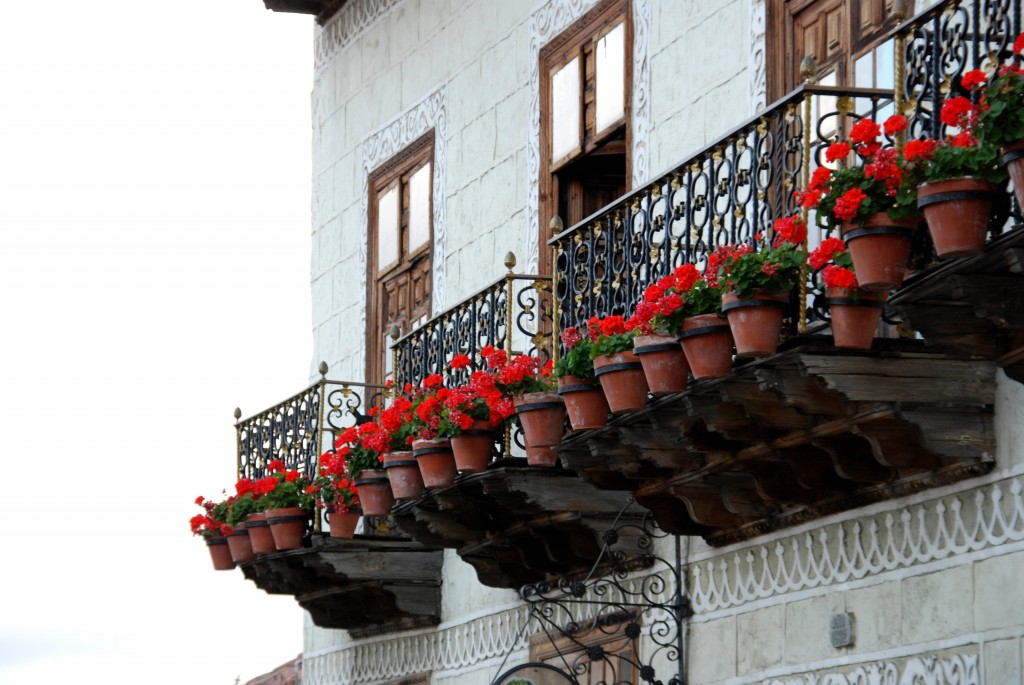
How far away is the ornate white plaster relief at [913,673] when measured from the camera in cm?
837

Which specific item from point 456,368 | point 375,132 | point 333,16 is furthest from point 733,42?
point 333,16

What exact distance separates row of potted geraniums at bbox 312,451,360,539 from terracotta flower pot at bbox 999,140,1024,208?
22.6ft

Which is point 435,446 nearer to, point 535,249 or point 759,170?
point 535,249

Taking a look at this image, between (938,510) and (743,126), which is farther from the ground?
(743,126)

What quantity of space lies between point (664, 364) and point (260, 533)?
5.81 metres

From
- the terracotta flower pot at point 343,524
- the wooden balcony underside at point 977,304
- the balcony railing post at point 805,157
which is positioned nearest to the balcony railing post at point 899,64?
the balcony railing post at point 805,157

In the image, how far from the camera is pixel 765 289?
8.34 m

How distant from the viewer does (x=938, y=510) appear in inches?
341

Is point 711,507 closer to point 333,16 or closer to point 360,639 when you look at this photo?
point 360,639

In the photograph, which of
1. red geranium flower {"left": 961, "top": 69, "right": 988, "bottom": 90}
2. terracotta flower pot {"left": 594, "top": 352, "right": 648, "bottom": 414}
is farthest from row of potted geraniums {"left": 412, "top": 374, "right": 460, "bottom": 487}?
red geranium flower {"left": 961, "top": 69, "right": 988, "bottom": 90}

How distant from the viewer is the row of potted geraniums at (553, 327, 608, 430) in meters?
9.80

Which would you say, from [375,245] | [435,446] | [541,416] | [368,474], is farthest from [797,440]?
[375,245]

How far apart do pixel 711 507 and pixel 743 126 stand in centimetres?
201

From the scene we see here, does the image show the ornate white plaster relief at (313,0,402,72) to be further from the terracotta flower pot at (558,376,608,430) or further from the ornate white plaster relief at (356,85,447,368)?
the terracotta flower pot at (558,376,608,430)
